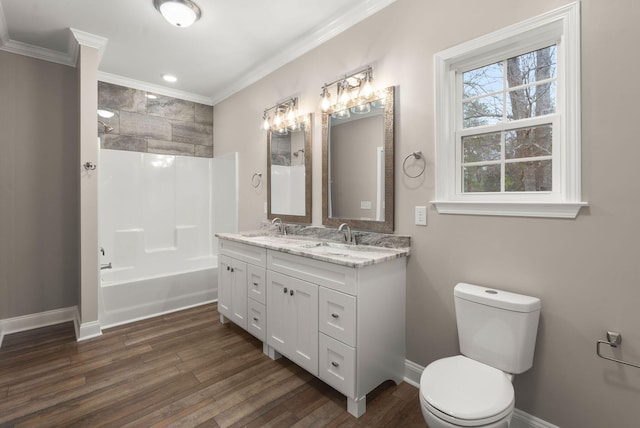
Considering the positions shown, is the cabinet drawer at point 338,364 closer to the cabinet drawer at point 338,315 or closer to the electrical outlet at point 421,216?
the cabinet drawer at point 338,315

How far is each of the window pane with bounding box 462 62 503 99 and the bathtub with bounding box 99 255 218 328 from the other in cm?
310

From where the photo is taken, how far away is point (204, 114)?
13.9ft

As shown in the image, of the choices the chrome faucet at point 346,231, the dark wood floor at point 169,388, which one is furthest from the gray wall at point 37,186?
the chrome faucet at point 346,231

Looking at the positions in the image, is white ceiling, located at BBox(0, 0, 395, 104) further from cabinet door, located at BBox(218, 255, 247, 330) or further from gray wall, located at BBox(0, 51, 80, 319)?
cabinet door, located at BBox(218, 255, 247, 330)

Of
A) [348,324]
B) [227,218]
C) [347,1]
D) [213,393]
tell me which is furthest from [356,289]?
[227,218]

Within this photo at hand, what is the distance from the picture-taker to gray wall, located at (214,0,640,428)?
1.31m

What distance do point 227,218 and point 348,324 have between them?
290 centimetres

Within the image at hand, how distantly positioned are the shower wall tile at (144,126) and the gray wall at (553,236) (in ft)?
9.26

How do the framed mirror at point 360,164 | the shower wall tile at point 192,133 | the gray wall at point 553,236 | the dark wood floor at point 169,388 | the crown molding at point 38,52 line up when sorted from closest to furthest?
the gray wall at point 553,236 → the dark wood floor at point 169,388 → the framed mirror at point 360,164 → the crown molding at point 38,52 → the shower wall tile at point 192,133

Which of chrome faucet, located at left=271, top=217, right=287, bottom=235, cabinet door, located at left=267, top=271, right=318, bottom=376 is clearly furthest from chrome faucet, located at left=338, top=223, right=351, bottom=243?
chrome faucet, located at left=271, top=217, right=287, bottom=235

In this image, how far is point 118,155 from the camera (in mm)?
3623

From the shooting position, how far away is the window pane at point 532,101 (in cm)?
158

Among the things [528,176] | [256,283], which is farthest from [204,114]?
[528,176]

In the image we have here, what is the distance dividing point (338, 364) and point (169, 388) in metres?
1.12
